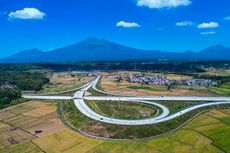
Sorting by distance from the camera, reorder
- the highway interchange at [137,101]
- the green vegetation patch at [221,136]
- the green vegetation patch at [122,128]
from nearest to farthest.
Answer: the green vegetation patch at [221,136] < the green vegetation patch at [122,128] < the highway interchange at [137,101]

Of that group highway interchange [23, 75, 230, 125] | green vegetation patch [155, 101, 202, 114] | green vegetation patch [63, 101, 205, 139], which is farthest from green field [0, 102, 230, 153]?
green vegetation patch [155, 101, 202, 114]

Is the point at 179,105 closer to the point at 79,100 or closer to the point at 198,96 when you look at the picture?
the point at 198,96

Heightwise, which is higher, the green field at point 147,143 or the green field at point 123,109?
the green field at point 123,109

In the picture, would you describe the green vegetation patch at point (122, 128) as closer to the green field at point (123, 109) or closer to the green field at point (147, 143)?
the green field at point (147, 143)

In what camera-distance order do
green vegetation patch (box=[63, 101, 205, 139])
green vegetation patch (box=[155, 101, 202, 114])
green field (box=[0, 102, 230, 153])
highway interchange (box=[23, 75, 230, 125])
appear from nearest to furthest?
green field (box=[0, 102, 230, 153]), green vegetation patch (box=[63, 101, 205, 139]), highway interchange (box=[23, 75, 230, 125]), green vegetation patch (box=[155, 101, 202, 114])

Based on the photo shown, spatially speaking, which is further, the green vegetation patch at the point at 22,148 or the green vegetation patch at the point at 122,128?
the green vegetation patch at the point at 122,128

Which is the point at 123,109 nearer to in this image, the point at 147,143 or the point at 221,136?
the point at 147,143

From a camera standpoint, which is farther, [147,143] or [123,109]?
[123,109]

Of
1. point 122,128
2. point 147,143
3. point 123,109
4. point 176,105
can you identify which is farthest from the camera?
point 176,105

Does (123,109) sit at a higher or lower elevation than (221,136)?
higher

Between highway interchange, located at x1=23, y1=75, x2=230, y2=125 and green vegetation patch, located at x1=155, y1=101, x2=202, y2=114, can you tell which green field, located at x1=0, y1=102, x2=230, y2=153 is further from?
green vegetation patch, located at x1=155, y1=101, x2=202, y2=114

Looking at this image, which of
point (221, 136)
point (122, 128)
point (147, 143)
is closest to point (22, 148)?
point (122, 128)

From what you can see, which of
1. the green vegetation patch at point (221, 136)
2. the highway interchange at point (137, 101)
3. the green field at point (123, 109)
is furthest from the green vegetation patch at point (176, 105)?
the green vegetation patch at point (221, 136)
